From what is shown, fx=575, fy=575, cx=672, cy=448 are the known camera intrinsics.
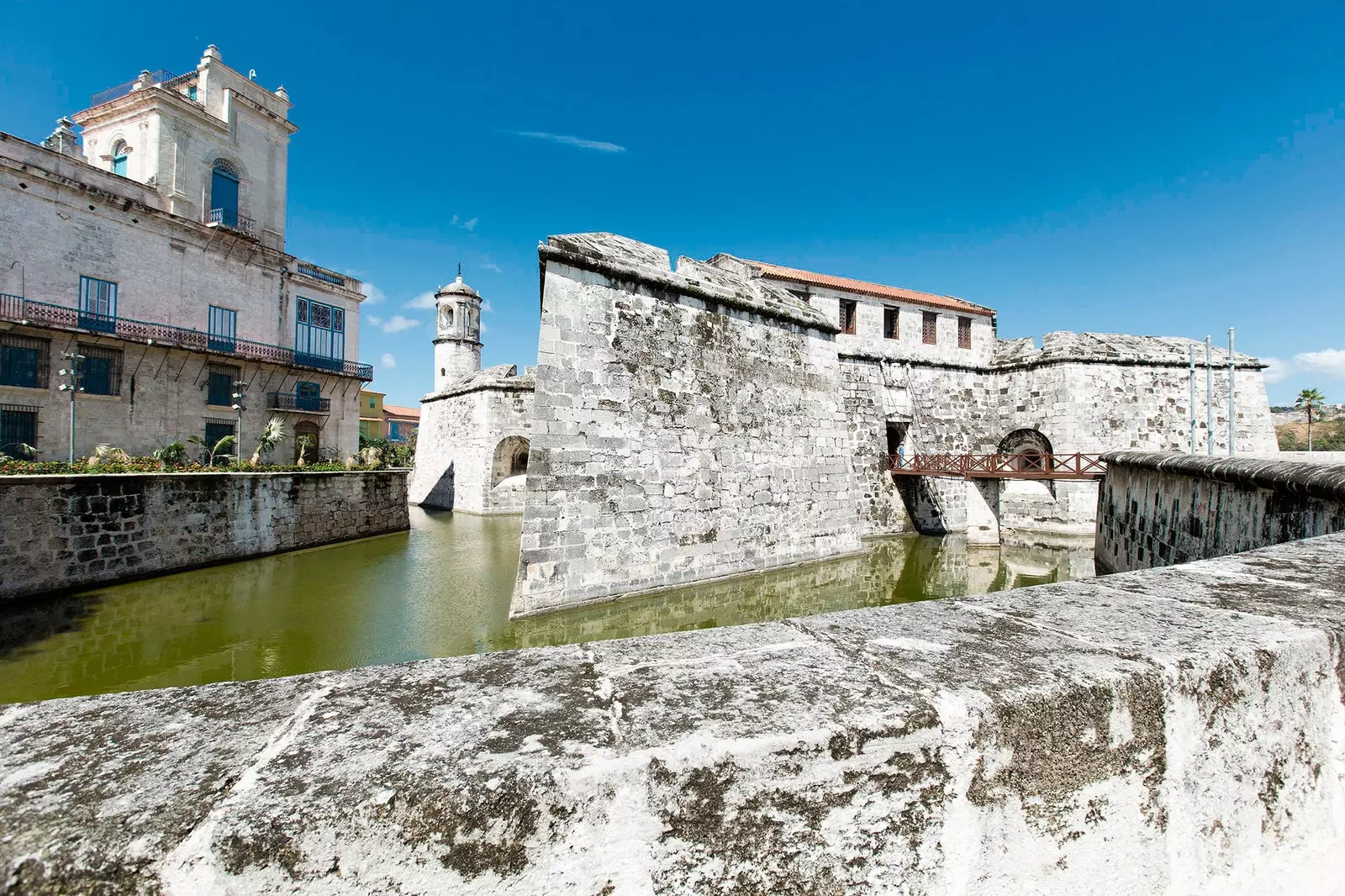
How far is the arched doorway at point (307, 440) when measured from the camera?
1914 centimetres

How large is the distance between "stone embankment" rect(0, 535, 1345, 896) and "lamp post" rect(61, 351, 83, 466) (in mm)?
16018

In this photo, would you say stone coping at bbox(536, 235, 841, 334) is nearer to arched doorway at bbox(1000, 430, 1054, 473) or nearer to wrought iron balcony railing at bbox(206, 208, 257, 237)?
arched doorway at bbox(1000, 430, 1054, 473)

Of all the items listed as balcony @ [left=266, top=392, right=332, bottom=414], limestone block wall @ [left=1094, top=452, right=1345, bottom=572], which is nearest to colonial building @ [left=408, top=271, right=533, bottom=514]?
balcony @ [left=266, top=392, right=332, bottom=414]

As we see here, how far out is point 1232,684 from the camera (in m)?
1.28

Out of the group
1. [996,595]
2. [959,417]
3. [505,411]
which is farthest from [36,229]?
[959,417]

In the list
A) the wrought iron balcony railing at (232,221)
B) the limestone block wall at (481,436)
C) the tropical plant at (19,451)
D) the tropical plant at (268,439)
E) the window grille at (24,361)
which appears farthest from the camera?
the limestone block wall at (481,436)

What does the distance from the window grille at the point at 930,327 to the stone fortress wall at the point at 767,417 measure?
98 millimetres

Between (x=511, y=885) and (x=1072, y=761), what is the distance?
41.3 inches

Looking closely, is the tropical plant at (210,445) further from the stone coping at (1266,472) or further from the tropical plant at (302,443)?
the stone coping at (1266,472)

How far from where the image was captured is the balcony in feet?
61.0

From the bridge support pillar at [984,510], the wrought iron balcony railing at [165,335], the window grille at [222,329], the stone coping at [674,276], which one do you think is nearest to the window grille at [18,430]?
the wrought iron balcony railing at [165,335]

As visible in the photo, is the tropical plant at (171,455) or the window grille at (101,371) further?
the window grille at (101,371)

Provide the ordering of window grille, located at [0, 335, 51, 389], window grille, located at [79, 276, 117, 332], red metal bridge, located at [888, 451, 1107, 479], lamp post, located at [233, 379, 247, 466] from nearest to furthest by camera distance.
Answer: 1. window grille, located at [0, 335, 51, 389]
2. red metal bridge, located at [888, 451, 1107, 479]
3. window grille, located at [79, 276, 117, 332]
4. lamp post, located at [233, 379, 247, 466]

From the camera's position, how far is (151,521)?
990 centimetres
